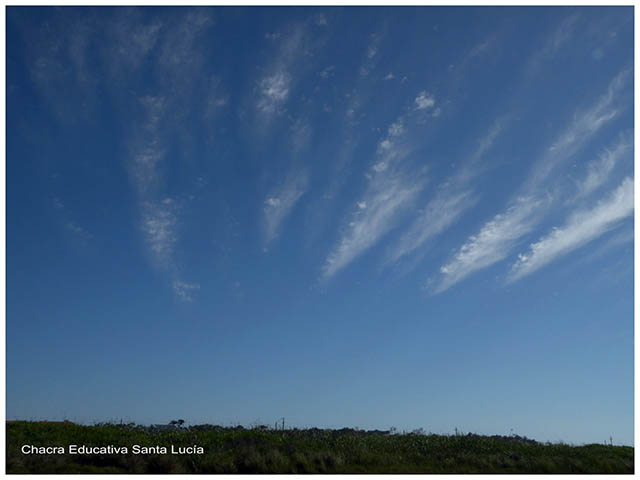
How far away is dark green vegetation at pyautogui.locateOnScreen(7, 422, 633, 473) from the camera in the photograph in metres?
25.7

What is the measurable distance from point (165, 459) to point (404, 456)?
13.8 metres

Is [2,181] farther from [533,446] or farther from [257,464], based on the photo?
[533,446]

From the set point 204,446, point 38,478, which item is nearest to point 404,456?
point 204,446

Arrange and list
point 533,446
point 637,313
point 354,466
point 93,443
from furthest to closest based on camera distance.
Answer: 1. point 533,446
2. point 93,443
3. point 354,466
4. point 637,313

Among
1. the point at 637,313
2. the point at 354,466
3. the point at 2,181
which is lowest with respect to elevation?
the point at 354,466

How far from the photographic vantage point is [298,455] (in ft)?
93.6

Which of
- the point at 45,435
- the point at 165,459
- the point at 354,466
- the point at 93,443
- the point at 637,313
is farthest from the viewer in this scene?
the point at 45,435

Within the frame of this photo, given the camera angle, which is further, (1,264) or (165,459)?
(165,459)

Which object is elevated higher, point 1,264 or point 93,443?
point 1,264

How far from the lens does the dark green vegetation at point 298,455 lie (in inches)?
1011

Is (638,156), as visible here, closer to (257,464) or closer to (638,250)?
(638,250)

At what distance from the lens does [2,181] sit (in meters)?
21.6

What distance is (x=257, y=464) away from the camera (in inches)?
1052

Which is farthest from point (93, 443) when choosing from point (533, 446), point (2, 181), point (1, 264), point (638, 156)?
point (638, 156)
